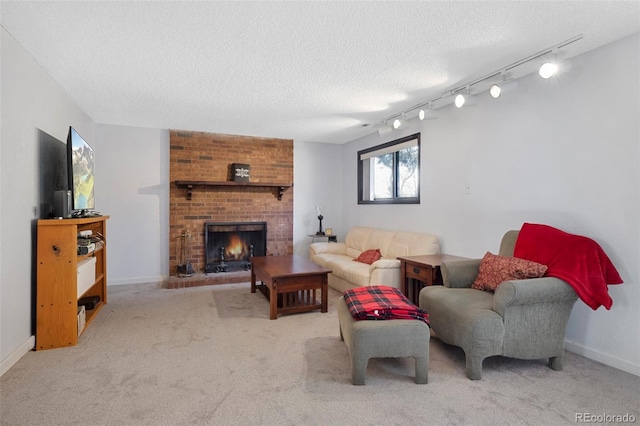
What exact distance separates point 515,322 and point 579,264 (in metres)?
0.58

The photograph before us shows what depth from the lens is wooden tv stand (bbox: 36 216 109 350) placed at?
8.96 feet

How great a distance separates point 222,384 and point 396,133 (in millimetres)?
3941

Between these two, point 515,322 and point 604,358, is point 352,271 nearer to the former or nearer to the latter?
point 515,322

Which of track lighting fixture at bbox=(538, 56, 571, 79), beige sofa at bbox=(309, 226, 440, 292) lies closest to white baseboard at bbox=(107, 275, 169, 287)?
beige sofa at bbox=(309, 226, 440, 292)

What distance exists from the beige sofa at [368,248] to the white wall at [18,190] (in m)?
2.95

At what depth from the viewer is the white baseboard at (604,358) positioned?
2.35 meters

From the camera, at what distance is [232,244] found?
5703mm

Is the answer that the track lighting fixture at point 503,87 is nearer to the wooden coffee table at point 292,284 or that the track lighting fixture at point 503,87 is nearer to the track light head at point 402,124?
the track light head at point 402,124

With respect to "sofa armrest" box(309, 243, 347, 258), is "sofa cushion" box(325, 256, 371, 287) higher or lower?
lower

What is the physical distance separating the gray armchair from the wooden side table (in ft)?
2.85

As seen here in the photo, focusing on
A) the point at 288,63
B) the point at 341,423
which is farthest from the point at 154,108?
the point at 341,423

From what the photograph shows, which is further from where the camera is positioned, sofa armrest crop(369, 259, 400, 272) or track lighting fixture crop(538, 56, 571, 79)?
sofa armrest crop(369, 259, 400, 272)

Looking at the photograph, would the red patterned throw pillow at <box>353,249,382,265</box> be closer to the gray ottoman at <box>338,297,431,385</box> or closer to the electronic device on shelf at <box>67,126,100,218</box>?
the gray ottoman at <box>338,297,431,385</box>

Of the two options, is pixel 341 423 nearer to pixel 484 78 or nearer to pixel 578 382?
pixel 578 382
